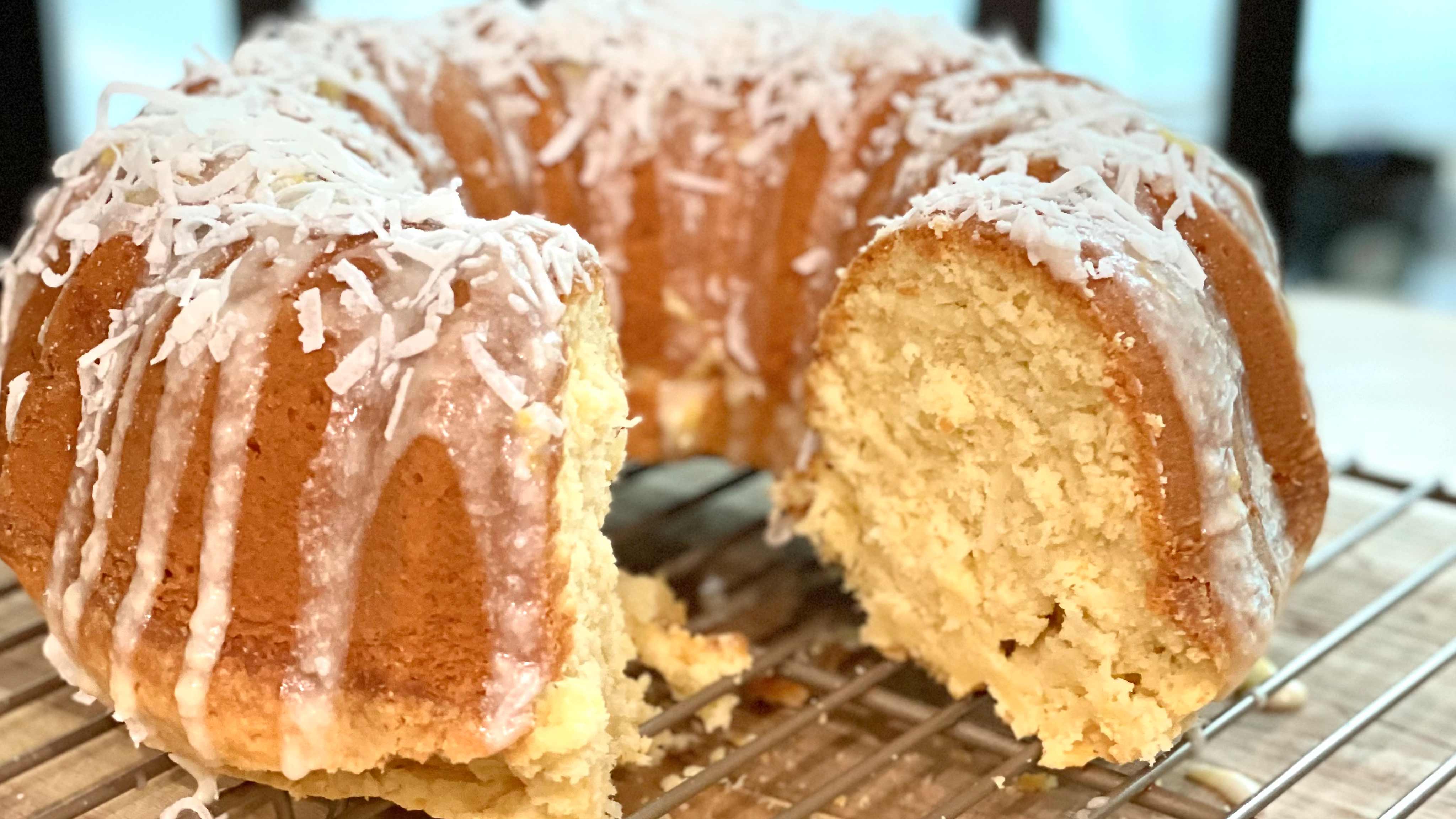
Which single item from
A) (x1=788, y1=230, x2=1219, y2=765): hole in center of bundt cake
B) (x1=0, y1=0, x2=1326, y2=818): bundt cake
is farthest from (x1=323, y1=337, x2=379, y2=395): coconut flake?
(x1=788, y1=230, x2=1219, y2=765): hole in center of bundt cake

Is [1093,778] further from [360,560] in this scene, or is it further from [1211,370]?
[360,560]

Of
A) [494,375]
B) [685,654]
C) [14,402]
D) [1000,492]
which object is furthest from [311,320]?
[1000,492]

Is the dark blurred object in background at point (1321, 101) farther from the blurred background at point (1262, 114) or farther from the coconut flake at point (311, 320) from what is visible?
the coconut flake at point (311, 320)

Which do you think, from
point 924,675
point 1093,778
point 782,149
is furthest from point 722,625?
point 782,149

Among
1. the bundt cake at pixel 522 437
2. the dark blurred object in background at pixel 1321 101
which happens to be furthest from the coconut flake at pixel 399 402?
the dark blurred object in background at pixel 1321 101

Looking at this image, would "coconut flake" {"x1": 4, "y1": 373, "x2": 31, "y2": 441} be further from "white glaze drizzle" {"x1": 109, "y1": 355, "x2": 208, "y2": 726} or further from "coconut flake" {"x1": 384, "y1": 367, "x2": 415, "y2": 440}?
"coconut flake" {"x1": 384, "y1": 367, "x2": 415, "y2": 440}

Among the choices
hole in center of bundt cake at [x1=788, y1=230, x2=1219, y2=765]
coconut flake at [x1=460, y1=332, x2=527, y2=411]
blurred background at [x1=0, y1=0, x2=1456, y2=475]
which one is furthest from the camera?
blurred background at [x1=0, y1=0, x2=1456, y2=475]
